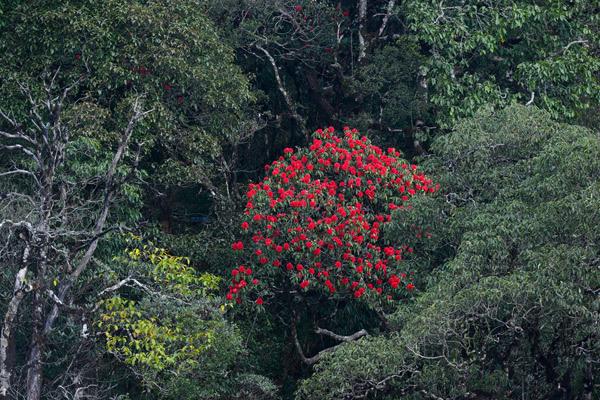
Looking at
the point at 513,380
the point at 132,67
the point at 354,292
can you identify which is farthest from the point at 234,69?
the point at 513,380

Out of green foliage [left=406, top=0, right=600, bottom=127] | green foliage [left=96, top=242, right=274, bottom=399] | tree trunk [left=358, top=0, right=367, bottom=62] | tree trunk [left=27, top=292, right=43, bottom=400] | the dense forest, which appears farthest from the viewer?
tree trunk [left=358, top=0, right=367, bottom=62]

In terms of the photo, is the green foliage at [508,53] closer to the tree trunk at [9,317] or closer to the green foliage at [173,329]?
the green foliage at [173,329]

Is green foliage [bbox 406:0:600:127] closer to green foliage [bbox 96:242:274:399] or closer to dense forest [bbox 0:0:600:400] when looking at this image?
dense forest [bbox 0:0:600:400]

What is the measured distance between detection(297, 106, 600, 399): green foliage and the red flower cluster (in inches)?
44.9

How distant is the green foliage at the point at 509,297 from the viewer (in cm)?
1148

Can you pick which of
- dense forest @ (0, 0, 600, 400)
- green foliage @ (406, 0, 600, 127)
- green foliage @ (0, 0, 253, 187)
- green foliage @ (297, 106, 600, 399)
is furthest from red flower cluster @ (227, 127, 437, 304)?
green foliage @ (406, 0, 600, 127)

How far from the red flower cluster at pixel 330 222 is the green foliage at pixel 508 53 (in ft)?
6.97

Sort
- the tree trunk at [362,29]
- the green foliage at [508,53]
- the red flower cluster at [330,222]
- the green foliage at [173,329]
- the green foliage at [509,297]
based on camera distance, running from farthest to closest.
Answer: the tree trunk at [362,29] → the green foliage at [508,53] → the red flower cluster at [330,222] → the green foliage at [173,329] → the green foliage at [509,297]

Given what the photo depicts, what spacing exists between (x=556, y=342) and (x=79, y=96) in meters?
7.45

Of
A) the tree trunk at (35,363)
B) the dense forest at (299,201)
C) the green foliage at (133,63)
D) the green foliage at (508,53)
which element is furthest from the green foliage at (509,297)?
the green foliage at (133,63)

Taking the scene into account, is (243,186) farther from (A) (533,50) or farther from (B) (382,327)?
(A) (533,50)

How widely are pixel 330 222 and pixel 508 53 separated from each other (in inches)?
194

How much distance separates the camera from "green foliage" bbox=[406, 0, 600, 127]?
16.8 metres

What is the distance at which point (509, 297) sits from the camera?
1174 cm
